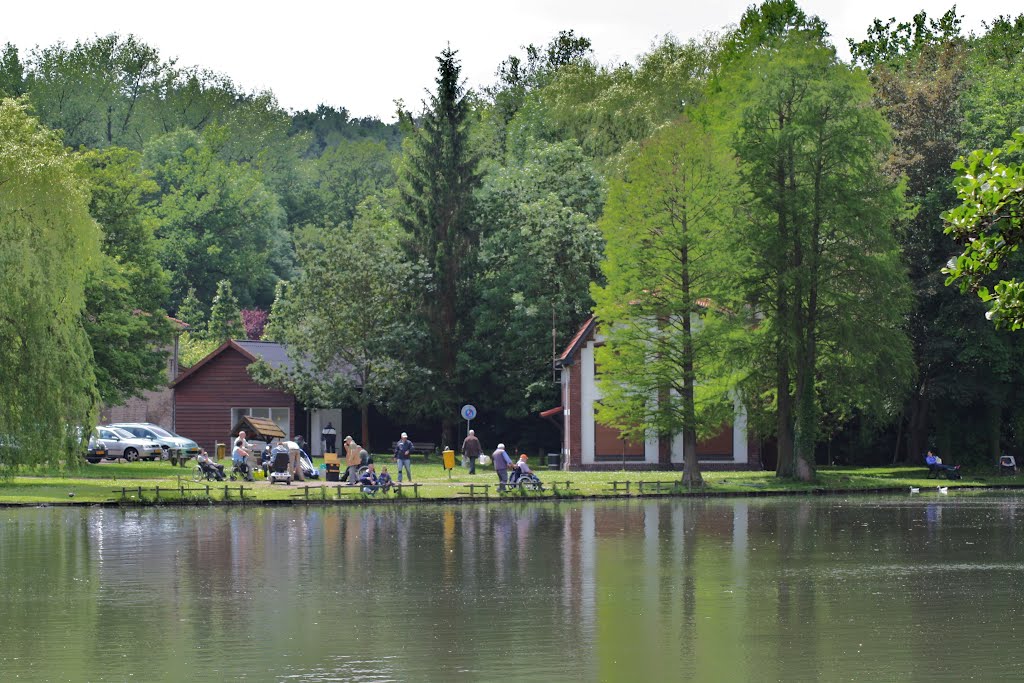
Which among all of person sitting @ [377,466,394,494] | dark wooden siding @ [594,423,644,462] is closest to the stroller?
person sitting @ [377,466,394,494]

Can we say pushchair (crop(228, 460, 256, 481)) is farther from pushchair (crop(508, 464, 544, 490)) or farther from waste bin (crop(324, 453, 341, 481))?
pushchair (crop(508, 464, 544, 490))

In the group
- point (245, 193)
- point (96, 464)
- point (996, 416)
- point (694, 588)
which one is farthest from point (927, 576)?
point (245, 193)

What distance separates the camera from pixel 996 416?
63719 millimetres

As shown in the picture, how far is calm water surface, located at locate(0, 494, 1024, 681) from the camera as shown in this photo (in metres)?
18.3

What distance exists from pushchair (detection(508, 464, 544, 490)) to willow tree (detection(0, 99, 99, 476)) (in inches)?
529

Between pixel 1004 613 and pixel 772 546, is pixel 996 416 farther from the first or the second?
pixel 1004 613

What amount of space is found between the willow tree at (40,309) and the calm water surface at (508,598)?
232 cm

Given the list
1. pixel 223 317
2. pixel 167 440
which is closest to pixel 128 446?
pixel 167 440

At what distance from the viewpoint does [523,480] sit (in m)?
48.4

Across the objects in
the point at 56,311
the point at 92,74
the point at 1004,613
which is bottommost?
the point at 1004,613

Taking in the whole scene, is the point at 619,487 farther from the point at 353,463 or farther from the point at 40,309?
the point at 40,309

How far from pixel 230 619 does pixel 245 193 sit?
92528mm

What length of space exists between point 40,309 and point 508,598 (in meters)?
21.4

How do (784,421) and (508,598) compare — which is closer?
(508,598)
